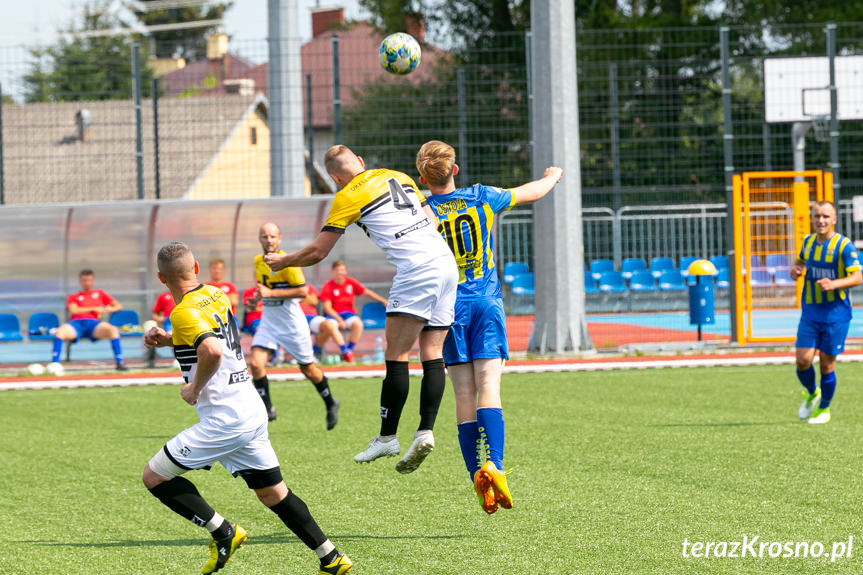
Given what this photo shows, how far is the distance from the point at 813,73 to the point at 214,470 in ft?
47.1

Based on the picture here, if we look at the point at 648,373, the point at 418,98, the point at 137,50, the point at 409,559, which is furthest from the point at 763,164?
the point at 409,559

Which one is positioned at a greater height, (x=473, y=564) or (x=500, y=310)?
(x=500, y=310)

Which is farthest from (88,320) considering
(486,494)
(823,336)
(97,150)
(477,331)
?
(97,150)

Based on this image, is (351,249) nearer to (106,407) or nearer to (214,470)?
(106,407)

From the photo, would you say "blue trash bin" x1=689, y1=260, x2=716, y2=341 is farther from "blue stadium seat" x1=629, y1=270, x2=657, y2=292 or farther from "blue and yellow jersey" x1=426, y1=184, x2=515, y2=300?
"blue and yellow jersey" x1=426, y1=184, x2=515, y2=300

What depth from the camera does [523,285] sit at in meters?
21.9

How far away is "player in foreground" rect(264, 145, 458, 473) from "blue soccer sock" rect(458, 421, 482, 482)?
0.22m

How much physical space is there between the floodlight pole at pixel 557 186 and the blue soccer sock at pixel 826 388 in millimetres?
7393

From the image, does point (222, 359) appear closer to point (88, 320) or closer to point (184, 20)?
point (88, 320)

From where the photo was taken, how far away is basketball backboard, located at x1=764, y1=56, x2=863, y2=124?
1920 centimetres

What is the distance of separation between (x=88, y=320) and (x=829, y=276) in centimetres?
1120

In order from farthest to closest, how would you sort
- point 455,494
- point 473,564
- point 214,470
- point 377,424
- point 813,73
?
point 813,73, point 377,424, point 214,470, point 455,494, point 473,564

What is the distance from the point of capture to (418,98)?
71.6 ft

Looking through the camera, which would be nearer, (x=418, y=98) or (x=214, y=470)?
(x=214, y=470)
